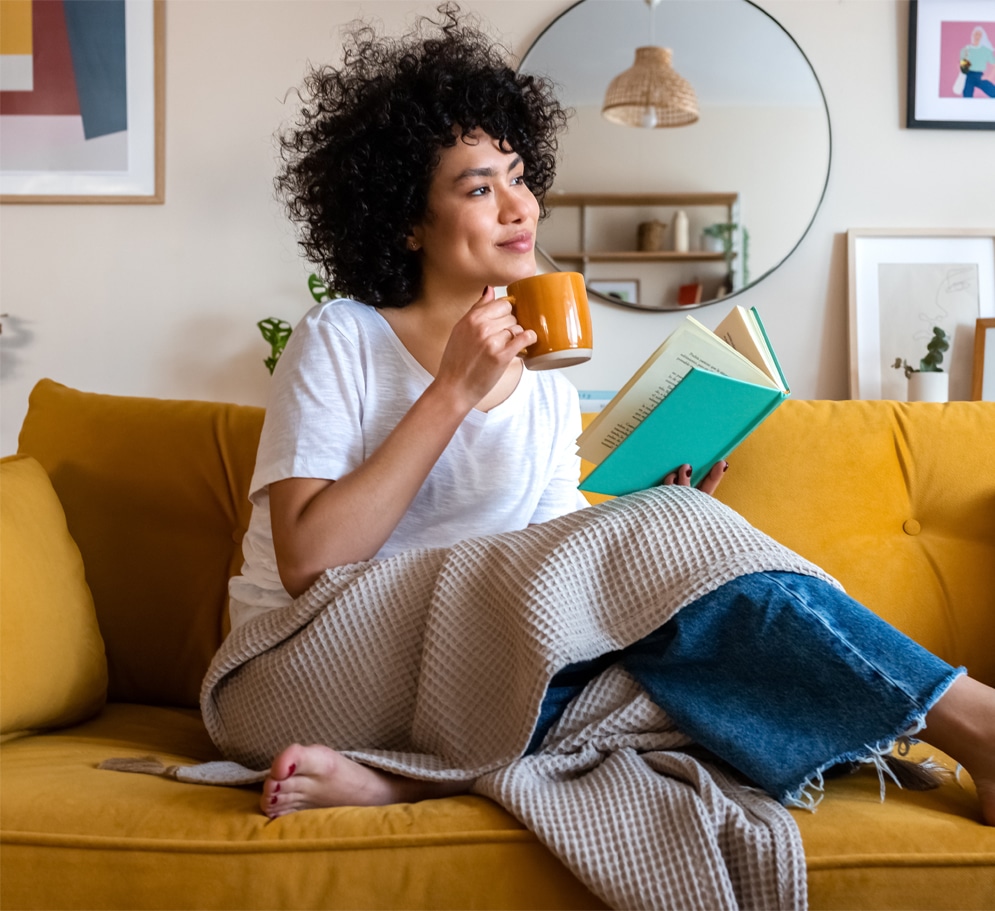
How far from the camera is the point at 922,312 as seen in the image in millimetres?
2268

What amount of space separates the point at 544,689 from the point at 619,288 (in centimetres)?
152

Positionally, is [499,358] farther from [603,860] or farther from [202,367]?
[202,367]

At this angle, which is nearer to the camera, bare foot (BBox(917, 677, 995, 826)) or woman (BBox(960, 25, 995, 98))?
bare foot (BBox(917, 677, 995, 826))

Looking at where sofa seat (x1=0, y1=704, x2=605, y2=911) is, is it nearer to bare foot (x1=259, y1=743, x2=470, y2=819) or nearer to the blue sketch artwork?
bare foot (x1=259, y1=743, x2=470, y2=819)

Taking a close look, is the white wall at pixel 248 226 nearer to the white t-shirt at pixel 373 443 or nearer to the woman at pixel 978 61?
the woman at pixel 978 61

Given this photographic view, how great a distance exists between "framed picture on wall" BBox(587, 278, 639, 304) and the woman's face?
0.91m

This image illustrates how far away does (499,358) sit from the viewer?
1.11 metres

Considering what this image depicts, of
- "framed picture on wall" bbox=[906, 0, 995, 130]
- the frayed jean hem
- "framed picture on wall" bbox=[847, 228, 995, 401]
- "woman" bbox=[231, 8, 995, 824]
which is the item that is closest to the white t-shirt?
"woman" bbox=[231, 8, 995, 824]

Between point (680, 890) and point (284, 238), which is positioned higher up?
point (284, 238)

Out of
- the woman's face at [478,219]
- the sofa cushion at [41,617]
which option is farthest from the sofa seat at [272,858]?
the woman's face at [478,219]

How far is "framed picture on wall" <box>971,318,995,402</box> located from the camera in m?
2.18

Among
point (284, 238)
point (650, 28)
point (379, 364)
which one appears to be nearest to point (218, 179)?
point (284, 238)

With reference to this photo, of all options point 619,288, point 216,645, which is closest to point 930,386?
point 619,288

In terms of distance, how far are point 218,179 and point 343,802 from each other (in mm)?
1808
